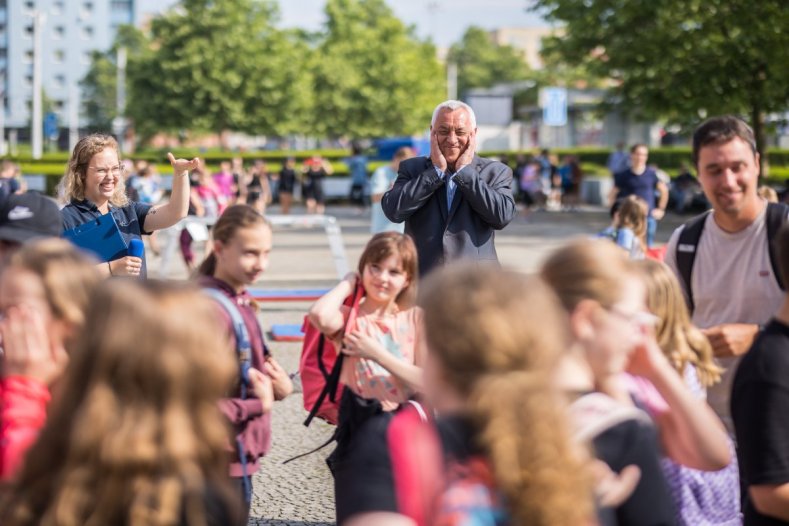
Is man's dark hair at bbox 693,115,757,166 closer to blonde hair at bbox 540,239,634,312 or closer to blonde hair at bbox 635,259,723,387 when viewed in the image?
blonde hair at bbox 635,259,723,387

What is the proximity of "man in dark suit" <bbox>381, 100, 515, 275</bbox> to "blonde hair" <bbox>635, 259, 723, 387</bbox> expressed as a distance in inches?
96.3

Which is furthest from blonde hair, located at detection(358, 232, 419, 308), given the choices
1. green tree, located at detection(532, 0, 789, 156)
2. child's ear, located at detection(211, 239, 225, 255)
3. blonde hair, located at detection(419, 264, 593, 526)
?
green tree, located at detection(532, 0, 789, 156)

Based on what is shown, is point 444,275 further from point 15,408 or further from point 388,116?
point 388,116

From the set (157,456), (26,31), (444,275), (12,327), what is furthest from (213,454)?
(26,31)

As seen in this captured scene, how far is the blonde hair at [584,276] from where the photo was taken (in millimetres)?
2977

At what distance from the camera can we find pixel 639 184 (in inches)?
629

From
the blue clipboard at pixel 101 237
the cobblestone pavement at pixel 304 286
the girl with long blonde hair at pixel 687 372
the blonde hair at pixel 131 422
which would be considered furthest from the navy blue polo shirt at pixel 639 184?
the blonde hair at pixel 131 422

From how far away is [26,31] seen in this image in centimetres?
14375

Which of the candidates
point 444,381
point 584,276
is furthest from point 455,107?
point 444,381

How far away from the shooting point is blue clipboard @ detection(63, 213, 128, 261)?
6.05 meters

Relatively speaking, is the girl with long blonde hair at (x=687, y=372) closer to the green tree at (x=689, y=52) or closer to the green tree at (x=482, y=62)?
the green tree at (x=689, y=52)

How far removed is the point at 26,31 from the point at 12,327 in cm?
14842

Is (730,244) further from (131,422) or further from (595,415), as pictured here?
(131,422)

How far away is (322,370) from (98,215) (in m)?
1.82
